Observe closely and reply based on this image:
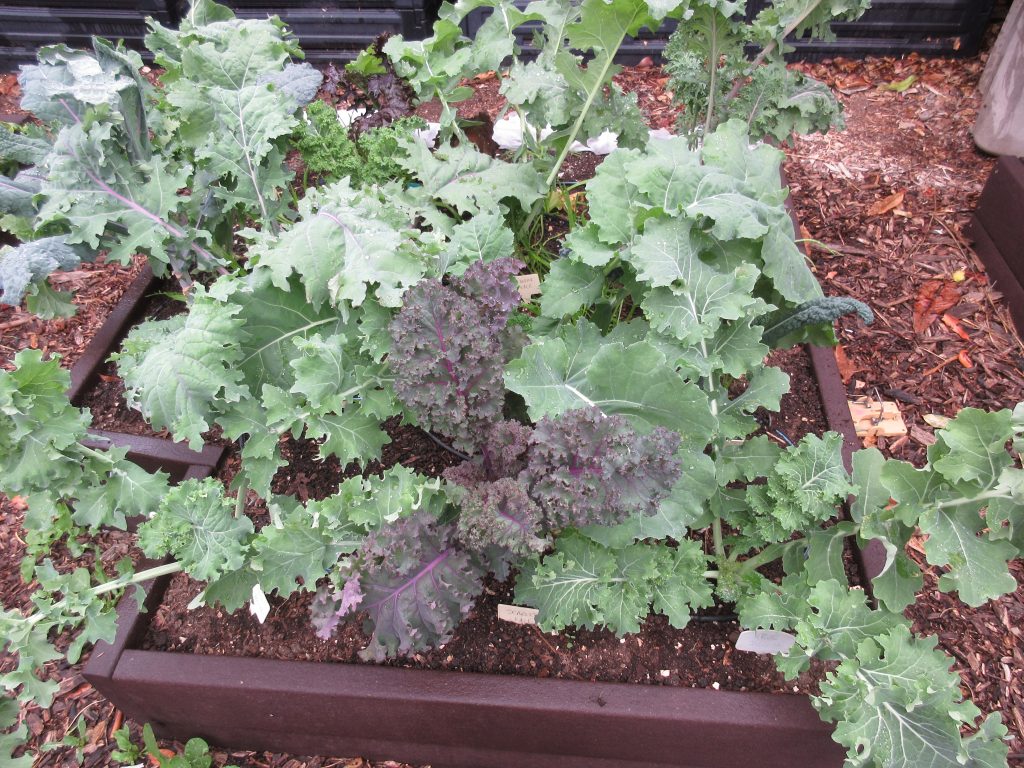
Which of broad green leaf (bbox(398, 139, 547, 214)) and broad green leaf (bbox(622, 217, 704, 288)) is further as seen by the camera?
broad green leaf (bbox(398, 139, 547, 214))

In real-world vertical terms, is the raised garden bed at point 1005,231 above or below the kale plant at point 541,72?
below

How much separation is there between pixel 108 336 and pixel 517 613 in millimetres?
2044

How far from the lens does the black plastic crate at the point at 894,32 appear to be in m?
4.33

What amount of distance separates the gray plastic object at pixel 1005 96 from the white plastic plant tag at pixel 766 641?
309cm

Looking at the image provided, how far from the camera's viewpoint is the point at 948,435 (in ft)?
5.38

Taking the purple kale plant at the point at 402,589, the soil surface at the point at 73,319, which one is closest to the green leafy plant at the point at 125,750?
the purple kale plant at the point at 402,589

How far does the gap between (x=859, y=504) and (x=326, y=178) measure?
2304mm

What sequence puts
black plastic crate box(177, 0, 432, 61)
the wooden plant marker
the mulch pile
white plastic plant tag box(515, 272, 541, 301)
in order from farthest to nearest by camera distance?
black plastic crate box(177, 0, 432, 61)
the wooden plant marker
white plastic plant tag box(515, 272, 541, 301)
the mulch pile

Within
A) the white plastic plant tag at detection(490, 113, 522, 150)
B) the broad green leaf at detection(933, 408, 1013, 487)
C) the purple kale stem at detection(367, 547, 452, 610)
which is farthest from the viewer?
the white plastic plant tag at detection(490, 113, 522, 150)

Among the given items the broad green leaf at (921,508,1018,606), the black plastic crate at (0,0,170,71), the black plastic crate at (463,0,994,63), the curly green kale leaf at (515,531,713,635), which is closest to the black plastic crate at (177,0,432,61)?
the black plastic crate at (0,0,170,71)

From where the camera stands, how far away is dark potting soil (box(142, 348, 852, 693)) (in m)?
2.11

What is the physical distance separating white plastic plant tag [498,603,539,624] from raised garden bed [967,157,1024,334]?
251 cm

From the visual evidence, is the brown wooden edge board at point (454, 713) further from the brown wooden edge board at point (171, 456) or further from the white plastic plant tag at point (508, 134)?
the white plastic plant tag at point (508, 134)

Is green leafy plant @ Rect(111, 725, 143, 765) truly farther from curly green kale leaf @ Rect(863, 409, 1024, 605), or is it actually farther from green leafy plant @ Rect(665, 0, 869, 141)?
green leafy plant @ Rect(665, 0, 869, 141)
